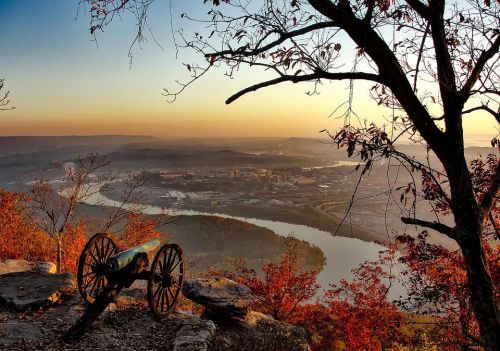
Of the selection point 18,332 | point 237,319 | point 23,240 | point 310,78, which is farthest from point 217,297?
point 23,240

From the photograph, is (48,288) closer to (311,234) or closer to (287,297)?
(287,297)

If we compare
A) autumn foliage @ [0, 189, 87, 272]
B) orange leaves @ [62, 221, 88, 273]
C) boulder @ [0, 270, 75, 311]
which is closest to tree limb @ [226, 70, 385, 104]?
boulder @ [0, 270, 75, 311]

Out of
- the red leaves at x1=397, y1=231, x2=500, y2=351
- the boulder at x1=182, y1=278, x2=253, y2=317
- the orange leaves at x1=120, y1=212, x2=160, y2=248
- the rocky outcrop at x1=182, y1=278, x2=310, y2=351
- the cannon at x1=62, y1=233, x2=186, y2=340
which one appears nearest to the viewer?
the cannon at x1=62, y1=233, x2=186, y2=340

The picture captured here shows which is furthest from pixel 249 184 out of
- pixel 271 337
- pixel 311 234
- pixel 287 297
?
pixel 271 337

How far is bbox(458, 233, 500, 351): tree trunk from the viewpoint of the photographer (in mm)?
3578

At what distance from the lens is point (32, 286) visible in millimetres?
10469

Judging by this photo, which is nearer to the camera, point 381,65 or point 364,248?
point 381,65

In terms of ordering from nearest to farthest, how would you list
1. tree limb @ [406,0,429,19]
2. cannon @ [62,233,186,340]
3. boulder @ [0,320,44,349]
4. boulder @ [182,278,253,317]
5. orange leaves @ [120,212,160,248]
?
tree limb @ [406,0,429,19]
boulder @ [0,320,44,349]
cannon @ [62,233,186,340]
boulder @ [182,278,253,317]
orange leaves @ [120,212,160,248]

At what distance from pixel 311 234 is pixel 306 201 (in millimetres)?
45046

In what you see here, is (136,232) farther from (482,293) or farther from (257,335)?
(482,293)

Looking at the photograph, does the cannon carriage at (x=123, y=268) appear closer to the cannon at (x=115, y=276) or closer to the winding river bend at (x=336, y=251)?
the cannon at (x=115, y=276)

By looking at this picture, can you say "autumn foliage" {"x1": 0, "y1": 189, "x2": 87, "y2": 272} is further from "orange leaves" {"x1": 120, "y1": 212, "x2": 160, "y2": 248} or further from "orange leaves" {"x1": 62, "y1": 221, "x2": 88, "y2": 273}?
"orange leaves" {"x1": 120, "y1": 212, "x2": 160, "y2": 248}

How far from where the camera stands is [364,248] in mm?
69688

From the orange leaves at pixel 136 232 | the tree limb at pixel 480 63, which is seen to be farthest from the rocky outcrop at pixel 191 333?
→ the orange leaves at pixel 136 232
